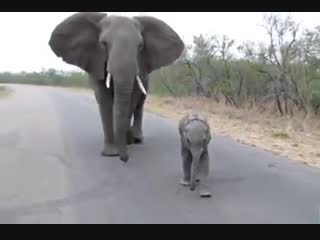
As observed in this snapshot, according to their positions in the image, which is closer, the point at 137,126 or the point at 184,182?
the point at 184,182

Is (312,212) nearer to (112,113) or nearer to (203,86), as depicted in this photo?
(112,113)

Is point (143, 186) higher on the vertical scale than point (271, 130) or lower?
higher

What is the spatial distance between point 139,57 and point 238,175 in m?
2.93

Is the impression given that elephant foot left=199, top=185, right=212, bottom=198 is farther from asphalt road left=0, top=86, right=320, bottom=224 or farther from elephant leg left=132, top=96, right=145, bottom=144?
elephant leg left=132, top=96, right=145, bottom=144

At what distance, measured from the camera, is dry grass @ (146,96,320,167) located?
10305 mm

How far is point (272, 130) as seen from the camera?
1330 cm

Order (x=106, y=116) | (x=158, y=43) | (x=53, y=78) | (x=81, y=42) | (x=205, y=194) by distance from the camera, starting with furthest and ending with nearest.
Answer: (x=53, y=78), (x=158, y=43), (x=81, y=42), (x=106, y=116), (x=205, y=194)

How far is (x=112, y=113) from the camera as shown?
935cm

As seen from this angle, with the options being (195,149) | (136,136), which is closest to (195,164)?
(195,149)

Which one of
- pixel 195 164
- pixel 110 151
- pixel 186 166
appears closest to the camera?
pixel 195 164

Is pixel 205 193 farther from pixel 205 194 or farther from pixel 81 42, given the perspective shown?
pixel 81 42

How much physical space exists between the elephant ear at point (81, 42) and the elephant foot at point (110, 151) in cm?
119

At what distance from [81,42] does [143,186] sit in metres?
3.64

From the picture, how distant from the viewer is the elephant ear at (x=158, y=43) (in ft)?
32.4
